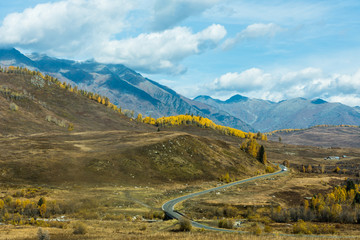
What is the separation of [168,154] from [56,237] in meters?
85.5

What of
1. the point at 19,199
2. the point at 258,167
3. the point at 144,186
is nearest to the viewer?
the point at 19,199

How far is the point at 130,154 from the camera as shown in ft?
373

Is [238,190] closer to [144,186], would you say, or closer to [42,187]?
[144,186]

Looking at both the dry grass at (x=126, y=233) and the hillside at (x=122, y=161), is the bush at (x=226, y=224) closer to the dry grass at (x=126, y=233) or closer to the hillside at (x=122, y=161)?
the dry grass at (x=126, y=233)

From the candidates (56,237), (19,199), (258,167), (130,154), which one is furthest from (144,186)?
(258,167)

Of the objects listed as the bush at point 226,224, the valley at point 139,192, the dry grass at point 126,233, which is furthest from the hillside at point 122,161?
the bush at point 226,224

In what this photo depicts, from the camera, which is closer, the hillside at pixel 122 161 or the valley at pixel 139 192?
the valley at pixel 139 192

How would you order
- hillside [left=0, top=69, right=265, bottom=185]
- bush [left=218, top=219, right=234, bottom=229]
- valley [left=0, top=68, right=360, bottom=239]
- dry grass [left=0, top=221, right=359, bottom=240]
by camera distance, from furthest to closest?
hillside [left=0, top=69, right=265, bottom=185], bush [left=218, top=219, right=234, bottom=229], valley [left=0, top=68, right=360, bottom=239], dry grass [left=0, top=221, right=359, bottom=240]

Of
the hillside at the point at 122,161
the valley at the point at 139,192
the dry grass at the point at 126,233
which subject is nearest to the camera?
the dry grass at the point at 126,233

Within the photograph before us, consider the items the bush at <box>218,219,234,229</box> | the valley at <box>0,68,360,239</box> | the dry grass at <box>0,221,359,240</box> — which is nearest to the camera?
the dry grass at <box>0,221,359,240</box>

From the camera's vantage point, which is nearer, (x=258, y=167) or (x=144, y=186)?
(x=144, y=186)

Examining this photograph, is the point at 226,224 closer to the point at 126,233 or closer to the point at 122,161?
the point at 126,233

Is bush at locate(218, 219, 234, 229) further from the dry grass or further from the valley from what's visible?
the dry grass

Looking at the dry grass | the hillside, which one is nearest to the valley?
the dry grass
